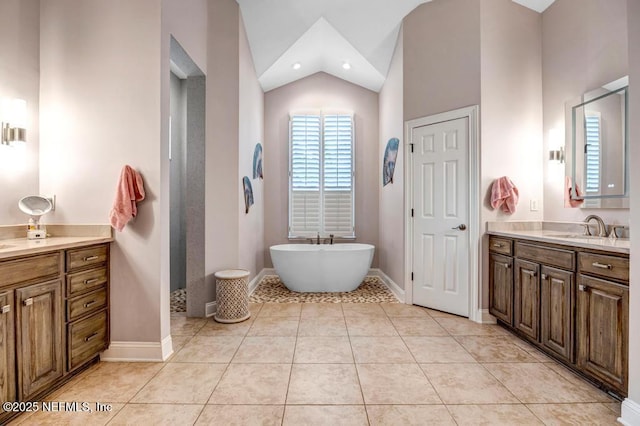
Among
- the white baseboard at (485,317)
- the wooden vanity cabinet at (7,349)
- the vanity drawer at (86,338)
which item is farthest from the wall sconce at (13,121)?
the white baseboard at (485,317)

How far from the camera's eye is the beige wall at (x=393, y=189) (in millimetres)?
4188

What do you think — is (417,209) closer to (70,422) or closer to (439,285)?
(439,285)

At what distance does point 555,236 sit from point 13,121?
13.6ft

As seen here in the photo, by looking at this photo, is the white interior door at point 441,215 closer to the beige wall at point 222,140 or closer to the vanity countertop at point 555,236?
the vanity countertop at point 555,236

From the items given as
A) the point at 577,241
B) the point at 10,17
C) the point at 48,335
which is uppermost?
Answer: the point at 10,17

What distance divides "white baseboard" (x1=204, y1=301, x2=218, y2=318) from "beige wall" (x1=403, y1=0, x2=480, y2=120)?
3.09m

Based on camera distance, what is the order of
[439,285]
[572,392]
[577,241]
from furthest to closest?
[439,285]
[577,241]
[572,392]

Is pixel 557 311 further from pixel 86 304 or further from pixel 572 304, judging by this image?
pixel 86 304

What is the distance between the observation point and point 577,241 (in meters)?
2.30

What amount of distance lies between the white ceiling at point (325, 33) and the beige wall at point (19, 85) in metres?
2.10

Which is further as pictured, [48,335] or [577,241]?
[577,241]

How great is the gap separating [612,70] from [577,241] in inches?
61.0

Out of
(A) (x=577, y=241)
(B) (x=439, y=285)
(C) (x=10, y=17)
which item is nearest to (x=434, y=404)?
(A) (x=577, y=241)

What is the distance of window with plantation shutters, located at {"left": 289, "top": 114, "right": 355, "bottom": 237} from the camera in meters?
5.66
